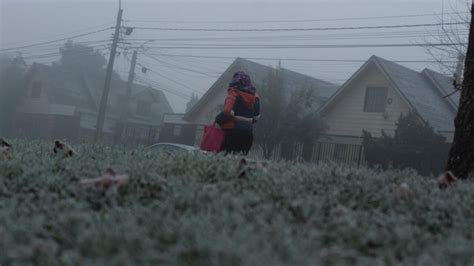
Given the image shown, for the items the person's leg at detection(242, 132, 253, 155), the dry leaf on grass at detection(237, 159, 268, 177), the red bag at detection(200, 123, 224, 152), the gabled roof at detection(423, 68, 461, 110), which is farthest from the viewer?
the gabled roof at detection(423, 68, 461, 110)

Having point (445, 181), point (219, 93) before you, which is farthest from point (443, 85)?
point (445, 181)

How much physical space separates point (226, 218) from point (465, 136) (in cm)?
296

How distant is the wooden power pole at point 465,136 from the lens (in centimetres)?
455

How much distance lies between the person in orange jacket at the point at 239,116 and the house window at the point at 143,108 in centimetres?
4335

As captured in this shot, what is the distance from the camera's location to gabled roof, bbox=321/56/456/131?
24.1 m

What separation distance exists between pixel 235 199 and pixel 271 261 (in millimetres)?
744

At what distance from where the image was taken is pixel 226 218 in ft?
7.26

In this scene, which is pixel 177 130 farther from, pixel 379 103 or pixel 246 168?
pixel 246 168

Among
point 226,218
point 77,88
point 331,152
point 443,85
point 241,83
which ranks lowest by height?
point 226,218

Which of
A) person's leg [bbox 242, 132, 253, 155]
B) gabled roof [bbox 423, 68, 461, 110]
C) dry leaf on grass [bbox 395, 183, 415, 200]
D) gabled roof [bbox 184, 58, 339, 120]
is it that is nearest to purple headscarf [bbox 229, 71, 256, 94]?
person's leg [bbox 242, 132, 253, 155]

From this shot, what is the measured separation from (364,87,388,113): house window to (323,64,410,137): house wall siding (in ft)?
0.46

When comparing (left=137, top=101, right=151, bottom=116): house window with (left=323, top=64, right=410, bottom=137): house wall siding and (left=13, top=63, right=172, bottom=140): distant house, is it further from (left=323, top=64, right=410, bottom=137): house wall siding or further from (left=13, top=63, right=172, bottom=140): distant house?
(left=323, top=64, right=410, bottom=137): house wall siding

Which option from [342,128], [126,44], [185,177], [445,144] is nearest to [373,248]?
[185,177]

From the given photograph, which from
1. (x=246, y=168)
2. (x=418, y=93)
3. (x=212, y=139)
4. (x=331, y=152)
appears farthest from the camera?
(x=418, y=93)
